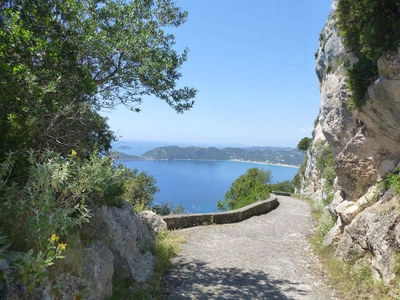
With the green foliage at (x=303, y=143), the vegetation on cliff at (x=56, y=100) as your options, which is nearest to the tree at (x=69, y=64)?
the vegetation on cliff at (x=56, y=100)

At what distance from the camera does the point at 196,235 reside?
9859 mm

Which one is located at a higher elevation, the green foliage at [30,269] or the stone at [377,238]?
the green foliage at [30,269]

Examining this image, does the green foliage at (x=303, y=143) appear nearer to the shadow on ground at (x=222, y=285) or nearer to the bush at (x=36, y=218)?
the shadow on ground at (x=222, y=285)

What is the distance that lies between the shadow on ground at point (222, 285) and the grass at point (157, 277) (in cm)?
22

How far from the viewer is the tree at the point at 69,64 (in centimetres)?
373

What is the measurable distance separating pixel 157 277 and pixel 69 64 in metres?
4.72

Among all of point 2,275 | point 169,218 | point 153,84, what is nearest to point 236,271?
point 169,218

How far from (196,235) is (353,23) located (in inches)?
321

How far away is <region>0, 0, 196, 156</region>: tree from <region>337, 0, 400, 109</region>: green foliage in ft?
14.5

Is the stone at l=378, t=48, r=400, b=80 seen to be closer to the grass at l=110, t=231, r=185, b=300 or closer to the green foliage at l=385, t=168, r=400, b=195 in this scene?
the green foliage at l=385, t=168, r=400, b=195

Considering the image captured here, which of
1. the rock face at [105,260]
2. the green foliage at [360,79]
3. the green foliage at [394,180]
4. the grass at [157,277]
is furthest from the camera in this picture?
the green foliage at [360,79]

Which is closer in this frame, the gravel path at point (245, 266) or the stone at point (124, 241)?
the stone at point (124, 241)

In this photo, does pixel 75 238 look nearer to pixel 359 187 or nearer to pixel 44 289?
pixel 44 289

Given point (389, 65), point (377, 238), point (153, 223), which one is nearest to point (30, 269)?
point (377, 238)
